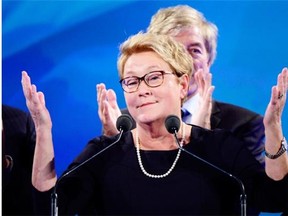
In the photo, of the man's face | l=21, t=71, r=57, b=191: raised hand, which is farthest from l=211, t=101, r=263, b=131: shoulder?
l=21, t=71, r=57, b=191: raised hand

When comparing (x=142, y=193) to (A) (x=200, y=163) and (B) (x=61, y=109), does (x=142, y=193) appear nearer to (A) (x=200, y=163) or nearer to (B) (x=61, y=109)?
(A) (x=200, y=163)

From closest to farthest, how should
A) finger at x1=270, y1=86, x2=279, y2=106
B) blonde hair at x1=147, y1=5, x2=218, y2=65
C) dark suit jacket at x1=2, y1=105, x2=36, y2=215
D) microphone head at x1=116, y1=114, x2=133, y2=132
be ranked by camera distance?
finger at x1=270, y1=86, x2=279, y2=106
microphone head at x1=116, y1=114, x2=133, y2=132
blonde hair at x1=147, y1=5, x2=218, y2=65
dark suit jacket at x1=2, y1=105, x2=36, y2=215

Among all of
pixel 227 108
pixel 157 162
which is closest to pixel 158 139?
pixel 157 162

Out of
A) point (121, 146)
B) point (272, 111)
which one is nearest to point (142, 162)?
point (121, 146)

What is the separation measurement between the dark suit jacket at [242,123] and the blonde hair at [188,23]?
0.22 meters

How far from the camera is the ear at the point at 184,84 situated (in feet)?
7.19

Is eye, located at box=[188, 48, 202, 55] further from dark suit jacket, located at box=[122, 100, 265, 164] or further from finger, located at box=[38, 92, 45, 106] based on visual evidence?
finger, located at box=[38, 92, 45, 106]

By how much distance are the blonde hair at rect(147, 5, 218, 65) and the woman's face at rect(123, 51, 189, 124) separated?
18 cm

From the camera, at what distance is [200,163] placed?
7.10ft

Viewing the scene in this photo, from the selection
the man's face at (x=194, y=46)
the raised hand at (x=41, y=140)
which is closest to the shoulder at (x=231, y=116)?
the man's face at (x=194, y=46)

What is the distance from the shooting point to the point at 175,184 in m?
2.13

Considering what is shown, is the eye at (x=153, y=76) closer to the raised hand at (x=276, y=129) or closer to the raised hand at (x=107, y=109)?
the raised hand at (x=107, y=109)

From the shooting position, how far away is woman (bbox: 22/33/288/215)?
6.95 feet

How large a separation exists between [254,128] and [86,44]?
841mm
